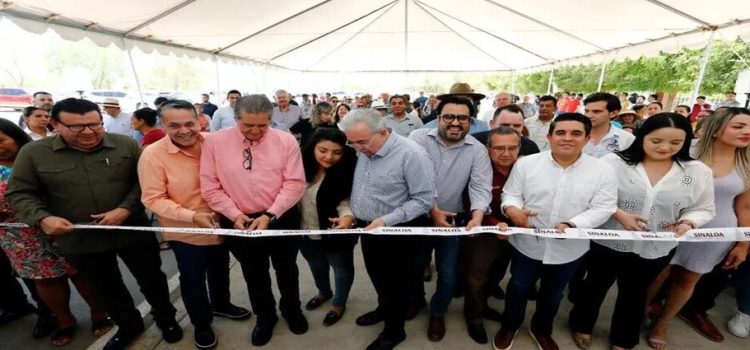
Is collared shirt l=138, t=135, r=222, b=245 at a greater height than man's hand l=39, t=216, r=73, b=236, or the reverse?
collared shirt l=138, t=135, r=222, b=245

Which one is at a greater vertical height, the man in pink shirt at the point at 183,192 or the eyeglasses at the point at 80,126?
the eyeglasses at the point at 80,126

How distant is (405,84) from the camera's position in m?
21.0

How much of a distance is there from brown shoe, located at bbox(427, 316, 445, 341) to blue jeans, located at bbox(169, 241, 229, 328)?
1768 mm

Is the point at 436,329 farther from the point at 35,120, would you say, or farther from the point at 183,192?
the point at 35,120

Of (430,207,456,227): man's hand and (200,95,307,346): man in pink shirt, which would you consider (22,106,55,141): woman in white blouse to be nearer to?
(200,95,307,346): man in pink shirt

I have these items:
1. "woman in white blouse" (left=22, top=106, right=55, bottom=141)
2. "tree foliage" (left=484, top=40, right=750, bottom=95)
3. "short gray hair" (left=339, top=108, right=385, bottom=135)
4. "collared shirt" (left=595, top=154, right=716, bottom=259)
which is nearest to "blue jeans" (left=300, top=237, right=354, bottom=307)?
"short gray hair" (left=339, top=108, right=385, bottom=135)

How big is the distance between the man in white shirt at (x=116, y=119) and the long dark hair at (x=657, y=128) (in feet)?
22.1

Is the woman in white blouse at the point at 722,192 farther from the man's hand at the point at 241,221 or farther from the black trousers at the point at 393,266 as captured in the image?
the man's hand at the point at 241,221

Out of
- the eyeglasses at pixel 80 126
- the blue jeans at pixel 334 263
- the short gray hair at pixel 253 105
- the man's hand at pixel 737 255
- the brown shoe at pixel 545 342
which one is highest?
→ the short gray hair at pixel 253 105

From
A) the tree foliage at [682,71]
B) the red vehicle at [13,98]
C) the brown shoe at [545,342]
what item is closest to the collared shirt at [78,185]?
the brown shoe at [545,342]

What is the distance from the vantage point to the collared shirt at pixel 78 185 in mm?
2029

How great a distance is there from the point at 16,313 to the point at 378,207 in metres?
3.41

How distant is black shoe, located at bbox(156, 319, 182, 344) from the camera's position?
257 centimetres

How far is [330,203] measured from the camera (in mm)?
2391
